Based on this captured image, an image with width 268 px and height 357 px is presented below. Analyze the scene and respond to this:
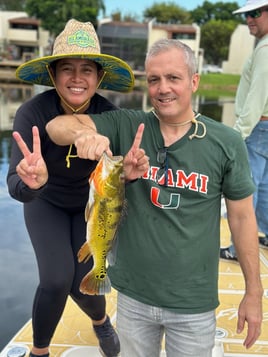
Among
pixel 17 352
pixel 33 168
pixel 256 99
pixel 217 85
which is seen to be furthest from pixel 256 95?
pixel 217 85

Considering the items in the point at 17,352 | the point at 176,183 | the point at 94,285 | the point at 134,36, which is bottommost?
the point at 134,36

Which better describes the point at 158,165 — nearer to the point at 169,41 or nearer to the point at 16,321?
the point at 169,41

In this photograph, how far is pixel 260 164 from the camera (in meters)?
4.47

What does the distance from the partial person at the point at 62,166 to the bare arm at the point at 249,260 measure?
40.9 inches

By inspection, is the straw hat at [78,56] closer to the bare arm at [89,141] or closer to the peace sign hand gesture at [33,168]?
the bare arm at [89,141]

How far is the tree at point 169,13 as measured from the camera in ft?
214

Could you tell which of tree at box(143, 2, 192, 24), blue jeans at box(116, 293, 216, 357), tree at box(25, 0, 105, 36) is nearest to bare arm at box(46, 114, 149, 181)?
blue jeans at box(116, 293, 216, 357)

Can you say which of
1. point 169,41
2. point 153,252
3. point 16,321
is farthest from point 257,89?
point 16,321

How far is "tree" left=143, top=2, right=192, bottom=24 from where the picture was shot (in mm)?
65375

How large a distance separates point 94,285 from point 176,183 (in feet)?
2.11

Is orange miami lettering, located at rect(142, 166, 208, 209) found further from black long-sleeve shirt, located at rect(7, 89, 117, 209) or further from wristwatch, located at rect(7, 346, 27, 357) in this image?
wristwatch, located at rect(7, 346, 27, 357)

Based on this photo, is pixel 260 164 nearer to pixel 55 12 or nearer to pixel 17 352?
pixel 17 352

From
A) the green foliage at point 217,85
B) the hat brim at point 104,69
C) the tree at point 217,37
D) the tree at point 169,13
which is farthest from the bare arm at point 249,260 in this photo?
the tree at point 169,13

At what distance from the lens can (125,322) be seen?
223 cm
